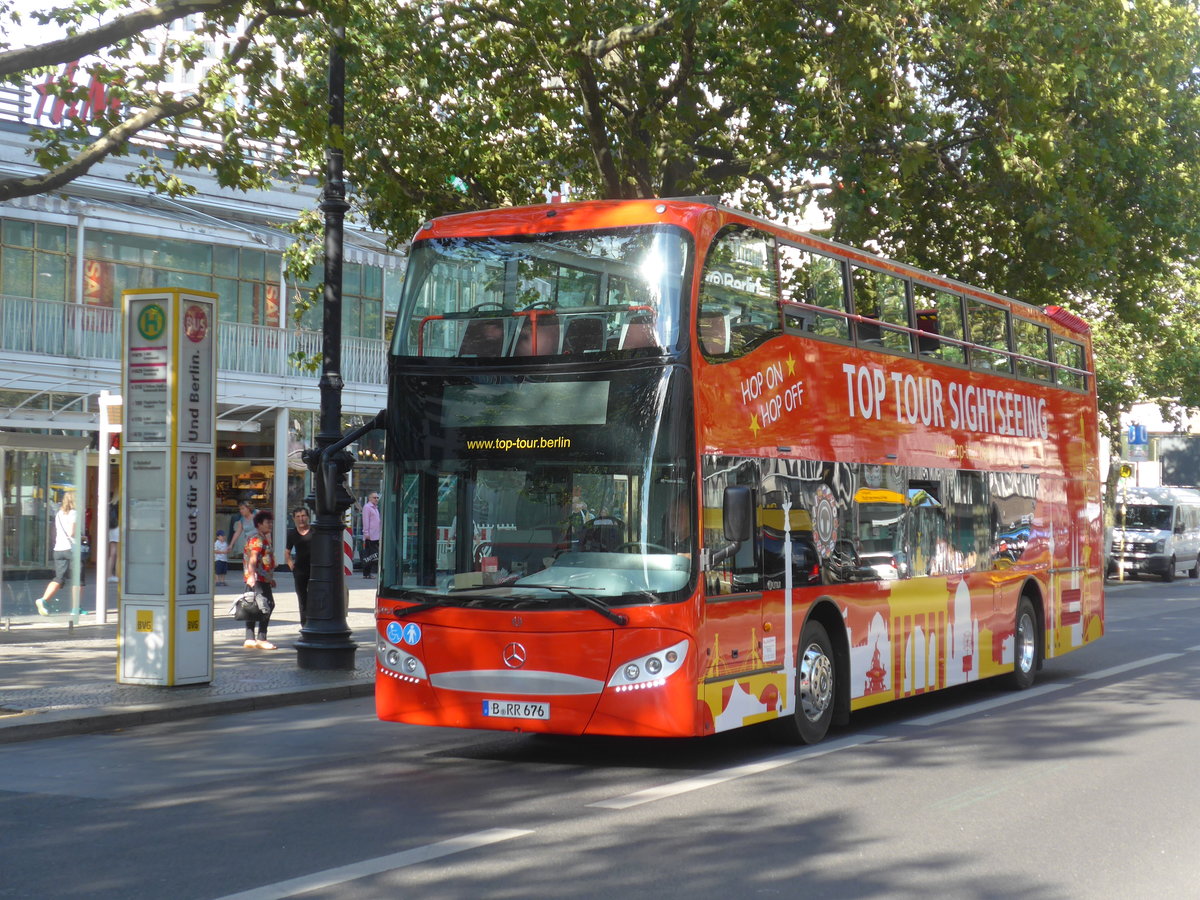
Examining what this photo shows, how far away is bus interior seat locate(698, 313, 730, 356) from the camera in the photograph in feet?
32.1

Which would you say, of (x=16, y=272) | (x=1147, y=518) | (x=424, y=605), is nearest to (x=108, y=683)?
(x=424, y=605)

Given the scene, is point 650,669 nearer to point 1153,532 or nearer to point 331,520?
point 331,520

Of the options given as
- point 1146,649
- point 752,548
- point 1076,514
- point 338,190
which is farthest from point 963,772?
point 1146,649

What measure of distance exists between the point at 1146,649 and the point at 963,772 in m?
11.1

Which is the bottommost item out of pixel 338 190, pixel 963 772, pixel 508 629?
pixel 963 772

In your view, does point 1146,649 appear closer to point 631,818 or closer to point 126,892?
→ point 631,818

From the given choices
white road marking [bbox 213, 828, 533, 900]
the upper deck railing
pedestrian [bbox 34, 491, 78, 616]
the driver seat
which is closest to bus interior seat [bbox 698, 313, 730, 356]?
the driver seat

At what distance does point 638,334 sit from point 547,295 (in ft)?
2.42

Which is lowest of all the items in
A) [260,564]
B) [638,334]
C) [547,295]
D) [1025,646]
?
[1025,646]

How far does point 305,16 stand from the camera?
13188mm

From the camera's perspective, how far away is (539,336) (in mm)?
9891

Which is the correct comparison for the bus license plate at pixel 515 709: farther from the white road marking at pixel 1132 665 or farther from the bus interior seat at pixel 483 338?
the white road marking at pixel 1132 665

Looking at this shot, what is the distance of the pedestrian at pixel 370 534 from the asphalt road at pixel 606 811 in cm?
2151

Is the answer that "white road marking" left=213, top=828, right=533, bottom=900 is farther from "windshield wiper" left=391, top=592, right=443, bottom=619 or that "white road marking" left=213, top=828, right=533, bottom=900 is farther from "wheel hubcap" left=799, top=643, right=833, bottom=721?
"wheel hubcap" left=799, top=643, right=833, bottom=721
